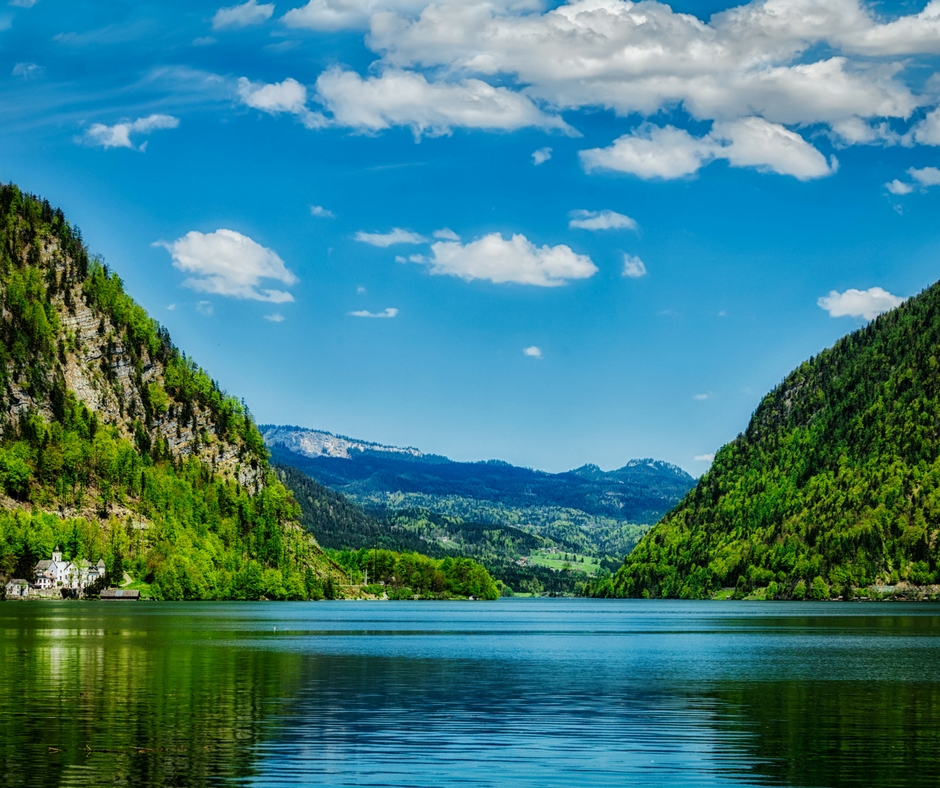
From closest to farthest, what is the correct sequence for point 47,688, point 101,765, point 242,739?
point 101,765
point 242,739
point 47,688

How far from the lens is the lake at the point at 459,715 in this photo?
4038 centimetres

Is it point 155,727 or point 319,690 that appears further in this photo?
point 319,690

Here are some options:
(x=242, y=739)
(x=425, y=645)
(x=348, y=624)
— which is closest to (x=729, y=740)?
(x=242, y=739)

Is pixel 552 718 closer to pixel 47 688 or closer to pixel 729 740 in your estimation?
pixel 729 740

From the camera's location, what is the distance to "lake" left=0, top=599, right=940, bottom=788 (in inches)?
1590

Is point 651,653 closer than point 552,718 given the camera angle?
No

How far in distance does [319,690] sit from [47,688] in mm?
14061

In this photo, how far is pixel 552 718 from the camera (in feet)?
182

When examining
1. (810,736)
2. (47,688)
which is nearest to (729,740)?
(810,736)

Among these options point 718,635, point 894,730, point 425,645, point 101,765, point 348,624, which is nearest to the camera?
point 101,765

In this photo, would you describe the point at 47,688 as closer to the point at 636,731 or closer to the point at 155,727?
the point at 155,727

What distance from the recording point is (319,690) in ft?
221

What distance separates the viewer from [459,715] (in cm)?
5644

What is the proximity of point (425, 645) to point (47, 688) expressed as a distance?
56.0 metres
